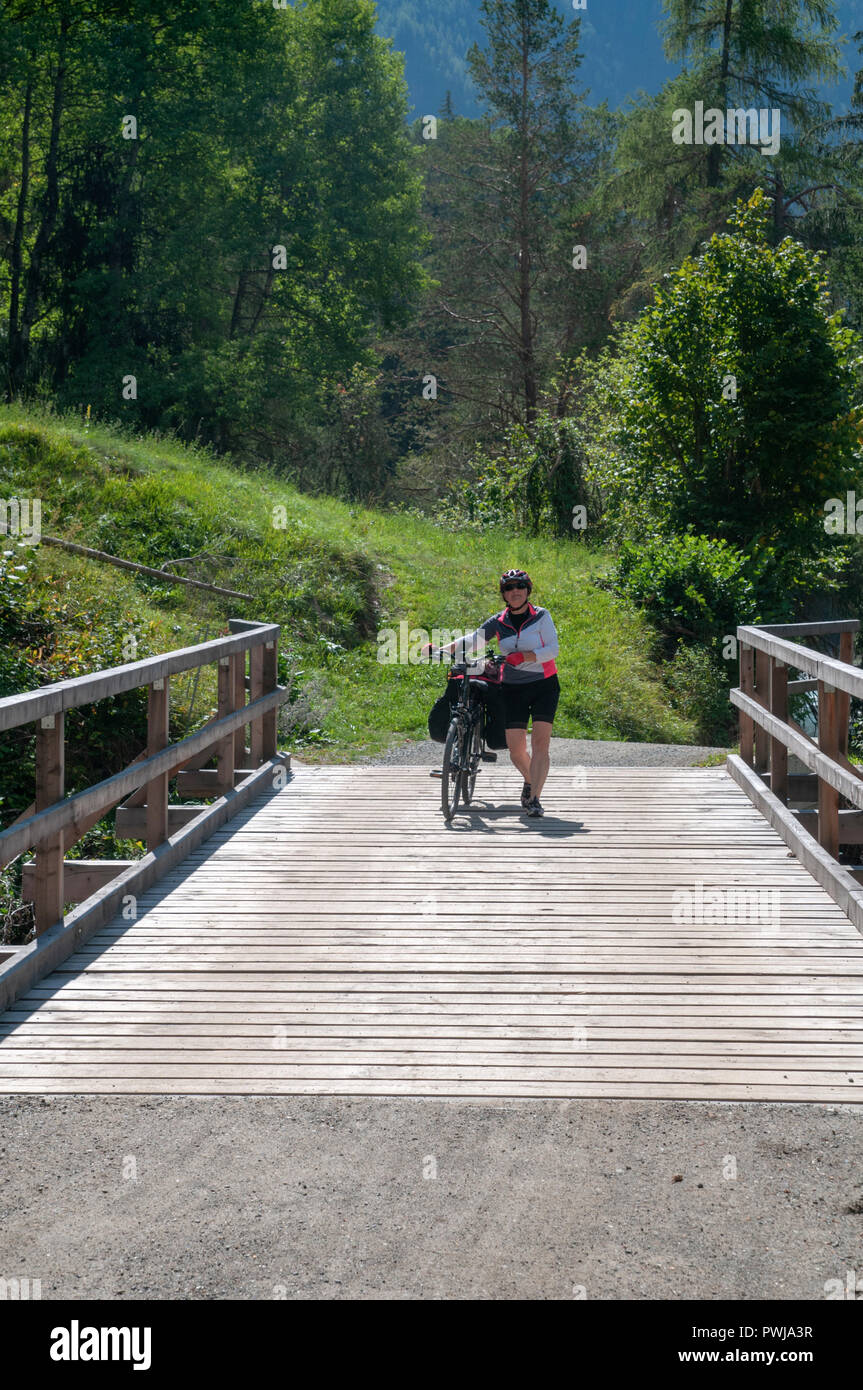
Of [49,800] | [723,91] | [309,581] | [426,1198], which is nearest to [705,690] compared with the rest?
[309,581]

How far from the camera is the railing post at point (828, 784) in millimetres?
7385

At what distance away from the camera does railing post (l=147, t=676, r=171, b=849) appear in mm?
7648

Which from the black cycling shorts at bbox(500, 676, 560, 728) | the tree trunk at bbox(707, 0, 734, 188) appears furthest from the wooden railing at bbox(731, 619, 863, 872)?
the tree trunk at bbox(707, 0, 734, 188)

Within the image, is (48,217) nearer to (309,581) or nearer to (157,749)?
(309,581)

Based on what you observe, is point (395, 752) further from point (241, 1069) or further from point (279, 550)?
point (241, 1069)

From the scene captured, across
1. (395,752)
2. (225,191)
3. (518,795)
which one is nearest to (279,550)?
(395,752)

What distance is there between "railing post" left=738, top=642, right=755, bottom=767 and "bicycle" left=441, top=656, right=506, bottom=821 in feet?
7.04

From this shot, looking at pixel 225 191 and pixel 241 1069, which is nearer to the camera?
pixel 241 1069

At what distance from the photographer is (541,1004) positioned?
5578 mm

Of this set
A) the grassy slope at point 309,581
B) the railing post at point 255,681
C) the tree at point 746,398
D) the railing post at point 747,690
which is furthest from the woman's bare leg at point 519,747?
the tree at point 746,398

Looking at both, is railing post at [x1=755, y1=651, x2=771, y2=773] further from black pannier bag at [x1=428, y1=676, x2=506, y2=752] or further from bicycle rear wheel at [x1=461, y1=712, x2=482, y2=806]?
bicycle rear wheel at [x1=461, y1=712, x2=482, y2=806]

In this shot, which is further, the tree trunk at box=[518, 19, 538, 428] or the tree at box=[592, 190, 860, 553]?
the tree trunk at box=[518, 19, 538, 428]

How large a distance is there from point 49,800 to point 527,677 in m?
4.60
